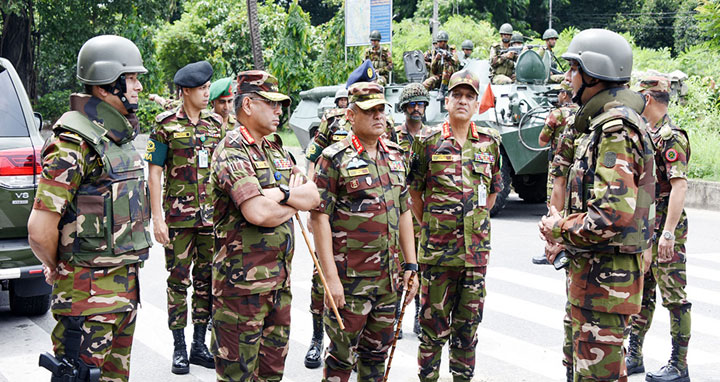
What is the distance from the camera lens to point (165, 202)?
5.75 meters

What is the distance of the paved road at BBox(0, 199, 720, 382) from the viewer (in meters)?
5.58

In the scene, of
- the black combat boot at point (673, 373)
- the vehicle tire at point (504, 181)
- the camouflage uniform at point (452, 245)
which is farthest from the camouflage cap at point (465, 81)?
the vehicle tire at point (504, 181)

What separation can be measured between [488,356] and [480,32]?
2550cm

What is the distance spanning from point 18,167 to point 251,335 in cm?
273

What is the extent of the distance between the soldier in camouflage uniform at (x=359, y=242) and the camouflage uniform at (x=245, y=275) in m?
0.33

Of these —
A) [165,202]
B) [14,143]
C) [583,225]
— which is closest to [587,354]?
[583,225]

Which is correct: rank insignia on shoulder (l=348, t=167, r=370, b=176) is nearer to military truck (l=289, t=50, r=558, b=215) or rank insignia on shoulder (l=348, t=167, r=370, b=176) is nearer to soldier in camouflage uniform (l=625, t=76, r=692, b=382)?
soldier in camouflage uniform (l=625, t=76, r=692, b=382)

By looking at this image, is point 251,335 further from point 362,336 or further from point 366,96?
point 366,96

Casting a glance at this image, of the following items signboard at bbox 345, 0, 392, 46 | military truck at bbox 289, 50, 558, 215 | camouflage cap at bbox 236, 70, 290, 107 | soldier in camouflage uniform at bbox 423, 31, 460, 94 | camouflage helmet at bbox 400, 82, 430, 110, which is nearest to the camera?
camouflage cap at bbox 236, 70, 290, 107

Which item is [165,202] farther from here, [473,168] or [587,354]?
[587,354]

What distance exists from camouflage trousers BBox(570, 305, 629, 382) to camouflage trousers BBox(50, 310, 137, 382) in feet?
7.16

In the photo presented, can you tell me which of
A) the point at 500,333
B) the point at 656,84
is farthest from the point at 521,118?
the point at 656,84

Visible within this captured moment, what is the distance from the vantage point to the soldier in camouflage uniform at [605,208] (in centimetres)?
366

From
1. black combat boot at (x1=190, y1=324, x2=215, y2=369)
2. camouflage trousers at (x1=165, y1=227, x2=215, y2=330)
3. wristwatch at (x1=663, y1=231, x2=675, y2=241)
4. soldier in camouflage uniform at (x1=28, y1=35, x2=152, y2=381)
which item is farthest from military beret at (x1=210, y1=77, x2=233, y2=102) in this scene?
wristwatch at (x1=663, y1=231, x2=675, y2=241)
